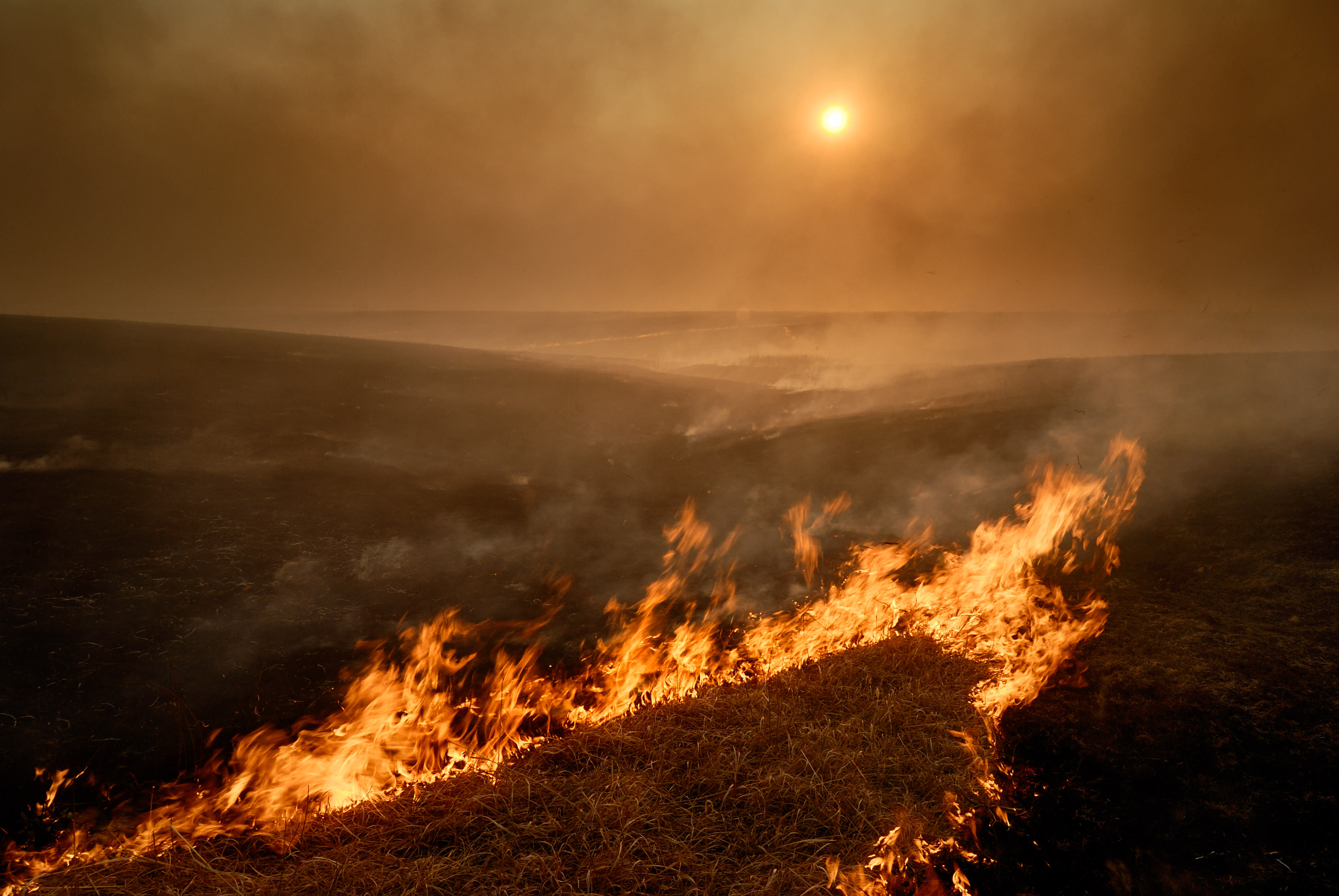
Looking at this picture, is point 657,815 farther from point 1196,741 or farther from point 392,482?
point 392,482

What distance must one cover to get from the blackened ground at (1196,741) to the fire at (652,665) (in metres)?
0.22

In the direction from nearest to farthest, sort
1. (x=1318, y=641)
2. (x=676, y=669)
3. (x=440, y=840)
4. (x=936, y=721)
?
(x=440, y=840) → (x=936, y=721) → (x=1318, y=641) → (x=676, y=669)

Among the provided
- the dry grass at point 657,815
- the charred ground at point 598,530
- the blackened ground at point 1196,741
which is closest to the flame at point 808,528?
the charred ground at point 598,530

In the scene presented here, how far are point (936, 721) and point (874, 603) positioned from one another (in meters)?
1.30

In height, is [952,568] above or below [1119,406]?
below

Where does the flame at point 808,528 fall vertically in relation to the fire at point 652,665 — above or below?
above

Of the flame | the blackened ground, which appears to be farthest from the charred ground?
the flame

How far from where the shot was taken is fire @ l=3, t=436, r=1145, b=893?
302 centimetres

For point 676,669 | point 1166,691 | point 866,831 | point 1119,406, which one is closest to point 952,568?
point 1166,691

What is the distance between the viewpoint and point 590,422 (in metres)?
8.65

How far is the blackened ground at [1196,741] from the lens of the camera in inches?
104

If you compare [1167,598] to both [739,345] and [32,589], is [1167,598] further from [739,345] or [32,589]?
[739,345]

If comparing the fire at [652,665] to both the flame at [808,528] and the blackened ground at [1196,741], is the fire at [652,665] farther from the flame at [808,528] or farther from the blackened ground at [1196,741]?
the blackened ground at [1196,741]

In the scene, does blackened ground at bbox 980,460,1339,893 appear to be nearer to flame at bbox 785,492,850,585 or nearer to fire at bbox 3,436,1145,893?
fire at bbox 3,436,1145,893
